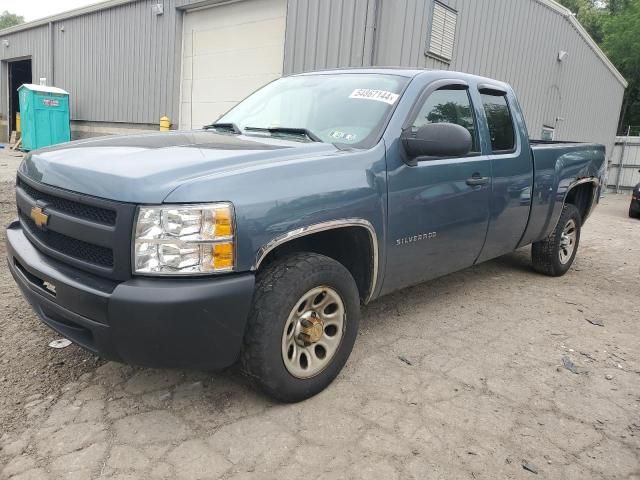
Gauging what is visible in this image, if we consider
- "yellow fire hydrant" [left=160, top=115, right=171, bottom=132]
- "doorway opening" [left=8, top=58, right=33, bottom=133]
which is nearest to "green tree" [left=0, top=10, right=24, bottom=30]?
"doorway opening" [left=8, top=58, right=33, bottom=133]

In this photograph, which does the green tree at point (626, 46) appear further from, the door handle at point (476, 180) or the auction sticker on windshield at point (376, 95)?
the auction sticker on windshield at point (376, 95)

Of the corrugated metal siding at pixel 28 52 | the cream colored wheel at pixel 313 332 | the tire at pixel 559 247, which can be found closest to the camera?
the cream colored wheel at pixel 313 332

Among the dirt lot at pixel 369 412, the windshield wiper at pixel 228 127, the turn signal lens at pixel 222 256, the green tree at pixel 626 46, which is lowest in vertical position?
the dirt lot at pixel 369 412

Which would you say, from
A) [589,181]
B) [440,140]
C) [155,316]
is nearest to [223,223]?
[155,316]

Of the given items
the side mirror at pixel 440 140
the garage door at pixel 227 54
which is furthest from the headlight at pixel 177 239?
the garage door at pixel 227 54

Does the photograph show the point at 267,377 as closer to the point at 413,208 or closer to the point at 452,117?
the point at 413,208

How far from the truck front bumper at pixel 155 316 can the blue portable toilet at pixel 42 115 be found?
46.1ft

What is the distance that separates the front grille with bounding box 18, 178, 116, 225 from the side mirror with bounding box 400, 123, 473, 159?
1702mm

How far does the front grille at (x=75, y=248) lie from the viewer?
227 cm

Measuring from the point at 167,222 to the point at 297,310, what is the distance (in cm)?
82

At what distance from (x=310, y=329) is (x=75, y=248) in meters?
1.18

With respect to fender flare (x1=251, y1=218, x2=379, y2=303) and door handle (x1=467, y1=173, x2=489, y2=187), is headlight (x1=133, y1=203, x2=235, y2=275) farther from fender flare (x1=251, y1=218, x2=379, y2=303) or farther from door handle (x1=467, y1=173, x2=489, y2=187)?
door handle (x1=467, y1=173, x2=489, y2=187)

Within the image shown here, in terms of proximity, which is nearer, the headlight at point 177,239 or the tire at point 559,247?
the headlight at point 177,239

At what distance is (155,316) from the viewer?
212 centimetres
